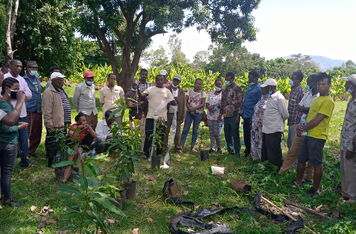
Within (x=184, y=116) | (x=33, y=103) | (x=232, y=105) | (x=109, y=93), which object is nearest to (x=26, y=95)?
(x=33, y=103)

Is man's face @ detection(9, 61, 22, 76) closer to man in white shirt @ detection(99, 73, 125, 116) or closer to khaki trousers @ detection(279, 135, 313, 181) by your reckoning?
man in white shirt @ detection(99, 73, 125, 116)

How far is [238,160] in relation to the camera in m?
6.80

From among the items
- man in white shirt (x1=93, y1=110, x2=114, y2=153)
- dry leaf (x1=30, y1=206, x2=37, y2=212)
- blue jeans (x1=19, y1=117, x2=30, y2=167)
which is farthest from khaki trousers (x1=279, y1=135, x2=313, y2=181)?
blue jeans (x1=19, y1=117, x2=30, y2=167)

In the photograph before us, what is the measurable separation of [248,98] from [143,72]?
2.48 metres

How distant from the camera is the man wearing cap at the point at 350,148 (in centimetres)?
434

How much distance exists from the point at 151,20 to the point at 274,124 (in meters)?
8.63

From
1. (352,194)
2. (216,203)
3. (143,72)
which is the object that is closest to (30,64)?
(143,72)

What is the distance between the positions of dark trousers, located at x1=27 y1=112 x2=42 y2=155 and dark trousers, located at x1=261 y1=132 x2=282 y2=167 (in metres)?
4.40

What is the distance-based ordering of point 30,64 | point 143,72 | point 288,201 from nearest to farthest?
point 288,201, point 30,64, point 143,72

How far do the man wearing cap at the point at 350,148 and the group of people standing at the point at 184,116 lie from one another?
0.6 inches

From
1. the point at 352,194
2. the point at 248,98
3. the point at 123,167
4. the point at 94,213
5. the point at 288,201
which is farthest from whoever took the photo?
the point at 248,98

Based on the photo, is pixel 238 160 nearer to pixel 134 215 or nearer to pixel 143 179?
pixel 143 179

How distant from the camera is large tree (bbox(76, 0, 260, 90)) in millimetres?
11242

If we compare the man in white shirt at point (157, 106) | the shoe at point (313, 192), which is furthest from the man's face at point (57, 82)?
the shoe at point (313, 192)
